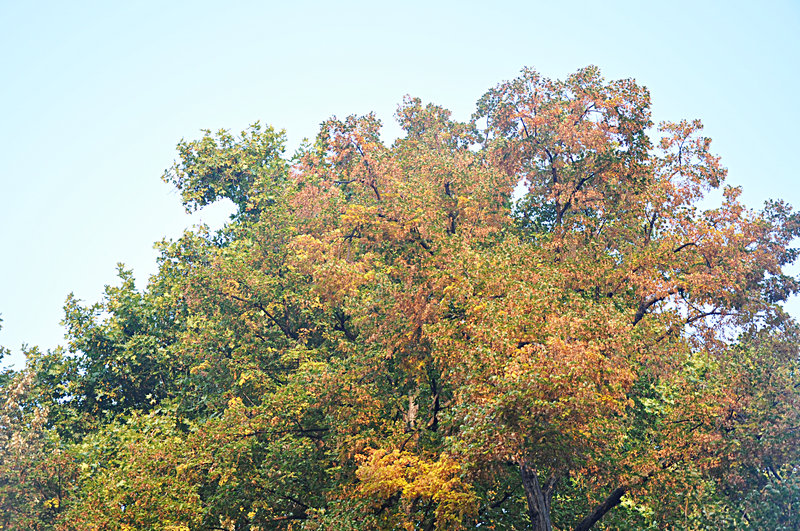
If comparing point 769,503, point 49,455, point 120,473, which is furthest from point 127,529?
point 769,503

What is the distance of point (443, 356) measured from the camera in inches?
675

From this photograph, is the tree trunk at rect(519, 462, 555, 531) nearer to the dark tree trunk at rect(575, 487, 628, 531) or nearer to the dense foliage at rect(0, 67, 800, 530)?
the dense foliage at rect(0, 67, 800, 530)

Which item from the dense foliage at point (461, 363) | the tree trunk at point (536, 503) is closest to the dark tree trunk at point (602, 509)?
the dense foliage at point (461, 363)

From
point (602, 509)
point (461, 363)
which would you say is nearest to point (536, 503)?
point (602, 509)

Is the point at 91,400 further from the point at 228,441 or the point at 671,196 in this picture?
the point at 671,196

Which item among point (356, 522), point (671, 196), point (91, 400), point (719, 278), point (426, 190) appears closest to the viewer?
point (356, 522)

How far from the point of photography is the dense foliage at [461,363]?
53.7 ft

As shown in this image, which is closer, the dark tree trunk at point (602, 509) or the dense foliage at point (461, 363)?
the dense foliage at point (461, 363)

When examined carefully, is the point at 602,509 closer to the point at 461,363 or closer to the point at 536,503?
the point at 536,503

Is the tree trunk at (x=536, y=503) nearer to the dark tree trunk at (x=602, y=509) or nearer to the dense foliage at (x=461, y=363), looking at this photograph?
the dense foliage at (x=461, y=363)

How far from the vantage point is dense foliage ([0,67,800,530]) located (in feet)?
53.7

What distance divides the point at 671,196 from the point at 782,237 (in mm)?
5020

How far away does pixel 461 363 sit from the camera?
1686 cm

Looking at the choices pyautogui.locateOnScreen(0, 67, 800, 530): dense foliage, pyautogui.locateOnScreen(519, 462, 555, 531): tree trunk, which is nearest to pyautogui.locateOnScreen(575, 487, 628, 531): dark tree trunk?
pyautogui.locateOnScreen(0, 67, 800, 530): dense foliage
